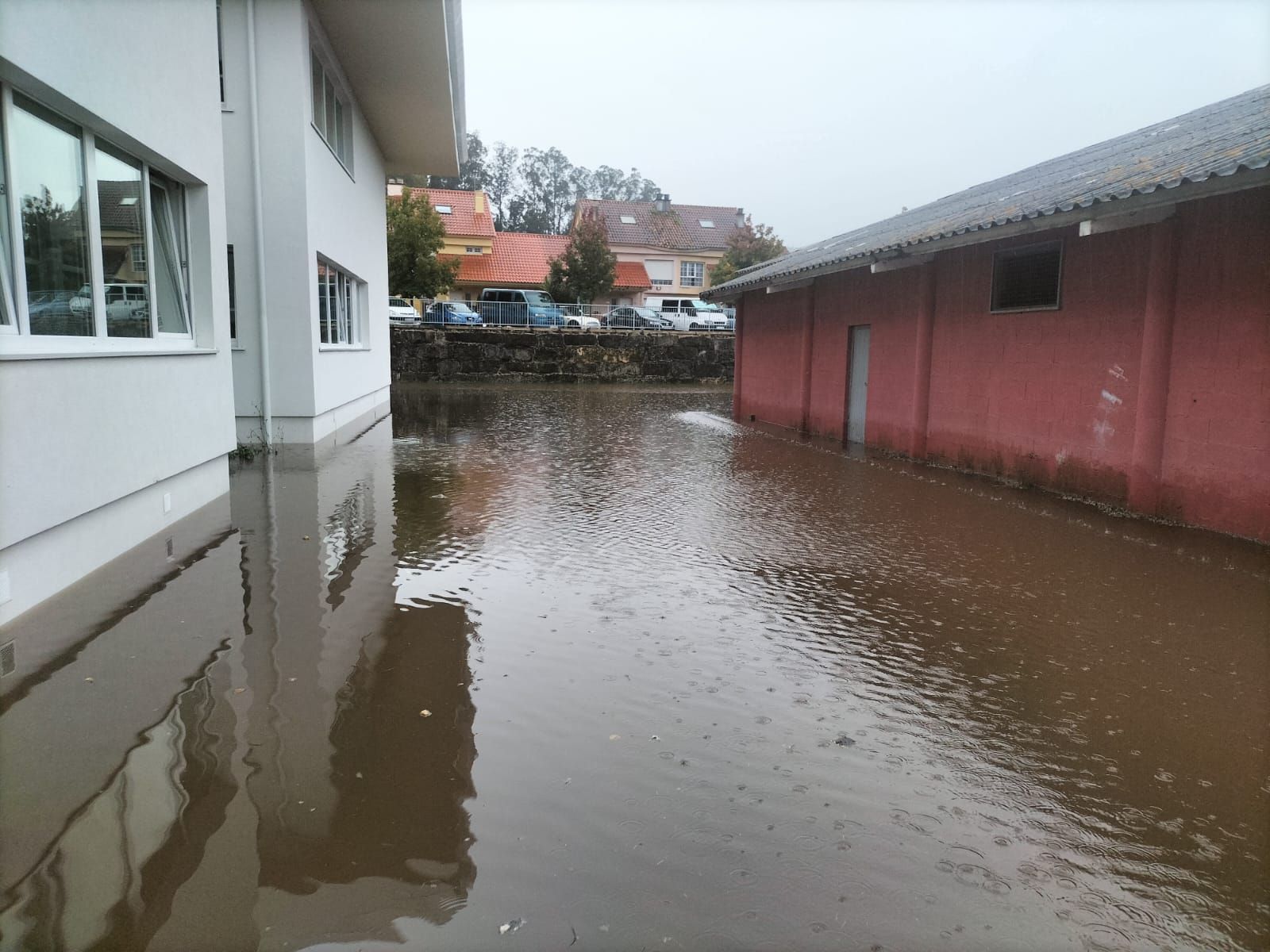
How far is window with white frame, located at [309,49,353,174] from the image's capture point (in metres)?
12.5

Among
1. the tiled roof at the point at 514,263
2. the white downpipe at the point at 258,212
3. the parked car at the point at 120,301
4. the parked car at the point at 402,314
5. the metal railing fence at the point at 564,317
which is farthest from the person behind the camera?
the tiled roof at the point at 514,263

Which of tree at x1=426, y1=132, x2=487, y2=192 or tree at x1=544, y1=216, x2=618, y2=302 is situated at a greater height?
tree at x1=426, y1=132, x2=487, y2=192

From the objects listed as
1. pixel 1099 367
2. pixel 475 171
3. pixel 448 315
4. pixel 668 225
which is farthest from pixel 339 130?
pixel 475 171

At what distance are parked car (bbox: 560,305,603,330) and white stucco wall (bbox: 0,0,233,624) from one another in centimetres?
2715

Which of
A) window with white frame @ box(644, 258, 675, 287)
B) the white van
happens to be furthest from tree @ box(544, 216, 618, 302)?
window with white frame @ box(644, 258, 675, 287)

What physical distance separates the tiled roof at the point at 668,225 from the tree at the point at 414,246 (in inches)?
560

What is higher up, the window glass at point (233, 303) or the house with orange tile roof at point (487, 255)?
the house with orange tile roof at point (487, 255)

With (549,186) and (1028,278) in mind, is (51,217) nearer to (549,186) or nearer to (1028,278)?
(1028,278)

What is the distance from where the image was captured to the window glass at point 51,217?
4969mm

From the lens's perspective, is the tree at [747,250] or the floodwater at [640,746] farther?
the tree at [747,250]

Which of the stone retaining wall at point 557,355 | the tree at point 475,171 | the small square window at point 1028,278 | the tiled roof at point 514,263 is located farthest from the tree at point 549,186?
the small square window at point 1028,278

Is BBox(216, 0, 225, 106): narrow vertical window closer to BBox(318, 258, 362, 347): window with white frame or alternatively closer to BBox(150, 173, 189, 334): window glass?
BBox(318, 258, 362, 347): window with white frame

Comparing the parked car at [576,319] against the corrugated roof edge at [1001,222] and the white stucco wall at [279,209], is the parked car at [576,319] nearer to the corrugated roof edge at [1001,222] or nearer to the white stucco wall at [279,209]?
the corrugated roof edge at [1001,222]

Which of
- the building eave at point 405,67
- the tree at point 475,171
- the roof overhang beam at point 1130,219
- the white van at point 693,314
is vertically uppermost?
the tree at point 475,171
